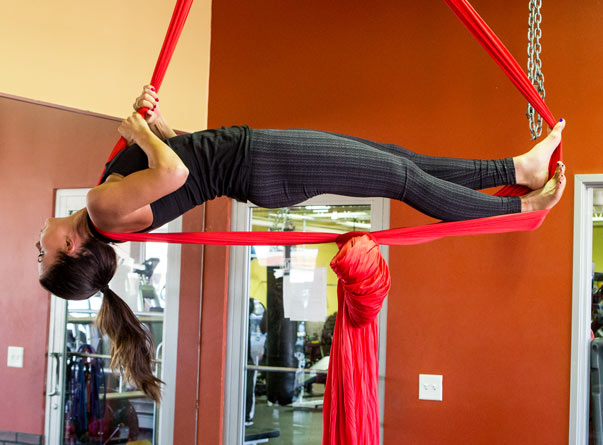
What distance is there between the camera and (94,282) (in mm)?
2162

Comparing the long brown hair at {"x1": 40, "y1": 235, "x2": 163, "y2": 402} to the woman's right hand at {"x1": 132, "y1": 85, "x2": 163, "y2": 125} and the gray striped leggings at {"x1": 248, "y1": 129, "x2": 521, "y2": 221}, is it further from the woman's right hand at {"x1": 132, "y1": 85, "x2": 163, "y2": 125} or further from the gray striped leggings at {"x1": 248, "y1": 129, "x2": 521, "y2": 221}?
the gray striped leggings at {"x1": 248, "y1": 129, "x2": 521, "y2": 221}

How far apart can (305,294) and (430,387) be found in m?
0.78

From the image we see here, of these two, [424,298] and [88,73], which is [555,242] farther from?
[88,73]

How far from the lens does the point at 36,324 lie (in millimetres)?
2783

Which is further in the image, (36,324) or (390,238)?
(36,324)

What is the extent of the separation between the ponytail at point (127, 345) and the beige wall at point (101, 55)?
1152mm

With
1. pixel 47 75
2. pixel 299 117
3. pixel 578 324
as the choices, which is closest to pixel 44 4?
pixel 47 75

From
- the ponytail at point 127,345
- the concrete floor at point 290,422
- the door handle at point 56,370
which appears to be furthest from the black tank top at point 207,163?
Answer: the concrete floor at point 290,422

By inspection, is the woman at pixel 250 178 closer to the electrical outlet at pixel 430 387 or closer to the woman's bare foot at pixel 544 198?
the woman's bare foot at pixel 544 198

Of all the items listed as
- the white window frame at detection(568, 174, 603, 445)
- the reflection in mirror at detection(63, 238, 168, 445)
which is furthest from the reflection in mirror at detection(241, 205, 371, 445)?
the white window frame at detection(568, 174, 603, 445)

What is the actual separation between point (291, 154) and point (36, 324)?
1.58 metres

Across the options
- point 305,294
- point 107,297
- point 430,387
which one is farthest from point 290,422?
point 107,297

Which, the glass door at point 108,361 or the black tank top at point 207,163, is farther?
the glass door at point 108,361

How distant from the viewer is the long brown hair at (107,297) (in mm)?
2094
